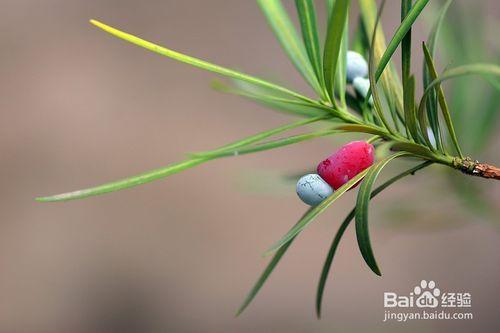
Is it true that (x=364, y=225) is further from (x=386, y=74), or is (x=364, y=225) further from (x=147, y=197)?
(x=147, y=197)

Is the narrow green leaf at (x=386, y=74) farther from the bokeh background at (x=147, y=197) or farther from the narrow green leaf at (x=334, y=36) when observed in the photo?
the bokeh background at (x=147, y=197)

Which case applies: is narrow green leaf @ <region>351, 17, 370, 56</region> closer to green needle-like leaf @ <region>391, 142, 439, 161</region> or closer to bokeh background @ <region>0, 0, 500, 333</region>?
green needle-like leaf @ <region>391, 142, 439, 161</region>

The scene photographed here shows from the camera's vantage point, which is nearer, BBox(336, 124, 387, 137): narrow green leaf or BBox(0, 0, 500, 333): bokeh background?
BBox(336, 124, 387, 137): narrow green leaf

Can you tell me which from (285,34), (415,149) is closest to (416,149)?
(415,149)

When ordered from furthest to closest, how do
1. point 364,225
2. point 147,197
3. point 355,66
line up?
point 147,197 → point 355,66 → point 364,225

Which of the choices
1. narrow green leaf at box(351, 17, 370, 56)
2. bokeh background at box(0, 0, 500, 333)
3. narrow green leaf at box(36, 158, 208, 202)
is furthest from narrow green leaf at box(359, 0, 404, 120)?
bokeh background at box(0, 0, 500, 333)
